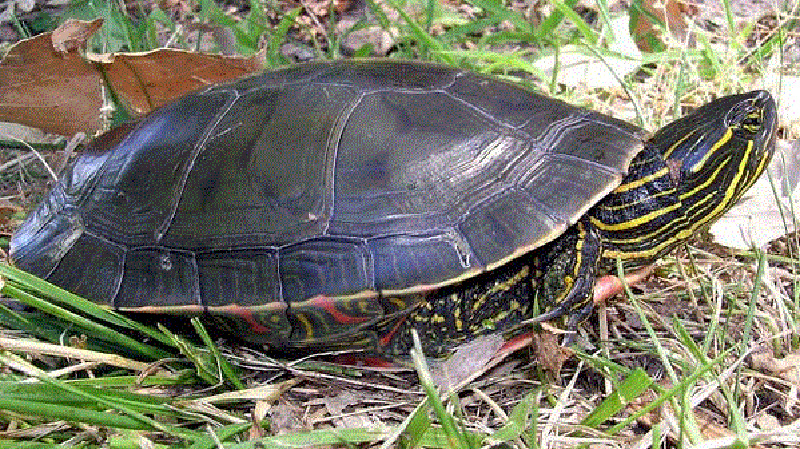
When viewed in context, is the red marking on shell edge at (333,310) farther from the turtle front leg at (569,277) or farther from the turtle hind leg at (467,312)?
the turtle front leg at (569,277)

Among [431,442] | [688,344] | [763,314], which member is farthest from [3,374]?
→ [763,314]

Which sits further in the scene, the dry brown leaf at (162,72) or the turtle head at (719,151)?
the dry brown leaf at (162,72)

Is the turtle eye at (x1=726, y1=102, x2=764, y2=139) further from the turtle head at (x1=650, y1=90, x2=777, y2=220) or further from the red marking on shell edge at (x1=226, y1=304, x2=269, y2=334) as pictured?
the red marking on shell edge at (x1=226, y1=304, x2=269, y2=334)

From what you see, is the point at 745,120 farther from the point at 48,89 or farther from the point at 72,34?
the point at 48,89

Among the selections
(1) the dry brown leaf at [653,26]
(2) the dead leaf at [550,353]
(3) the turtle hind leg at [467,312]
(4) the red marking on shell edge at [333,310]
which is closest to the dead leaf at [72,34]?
(4) the red marking on shell edge at [333,310]

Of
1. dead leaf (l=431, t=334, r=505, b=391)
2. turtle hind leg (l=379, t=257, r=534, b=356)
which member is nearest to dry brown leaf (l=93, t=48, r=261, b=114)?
turtle hind leg (l=379, t=257, r=534, b=356)

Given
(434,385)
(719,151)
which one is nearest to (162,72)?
(434,385)
